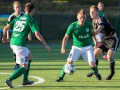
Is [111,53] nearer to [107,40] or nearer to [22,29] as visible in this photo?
[107,40]

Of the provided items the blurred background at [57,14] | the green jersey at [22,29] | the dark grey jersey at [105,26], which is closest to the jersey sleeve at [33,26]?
the green jersey at [22,29]

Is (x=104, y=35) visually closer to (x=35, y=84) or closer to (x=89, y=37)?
(x=89, y=37)

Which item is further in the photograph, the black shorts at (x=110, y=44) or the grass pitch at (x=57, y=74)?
the black shorts at (x=110, y=44)

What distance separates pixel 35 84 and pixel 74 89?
1263 millimetres

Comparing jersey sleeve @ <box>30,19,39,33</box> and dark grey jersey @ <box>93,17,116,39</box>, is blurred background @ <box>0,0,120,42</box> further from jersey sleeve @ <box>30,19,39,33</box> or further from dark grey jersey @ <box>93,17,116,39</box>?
jersey sleeve @ <box>30,19,39,33</box>

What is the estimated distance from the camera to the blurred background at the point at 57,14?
3538cm

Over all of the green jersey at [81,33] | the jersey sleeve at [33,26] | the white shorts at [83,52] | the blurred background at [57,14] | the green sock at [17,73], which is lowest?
the blurred background at [57,14]

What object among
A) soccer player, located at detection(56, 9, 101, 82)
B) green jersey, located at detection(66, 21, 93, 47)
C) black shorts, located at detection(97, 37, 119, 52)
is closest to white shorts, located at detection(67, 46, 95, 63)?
soccer player, located at detection(56, 9, 101, 82)

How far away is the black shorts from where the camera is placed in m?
15.1

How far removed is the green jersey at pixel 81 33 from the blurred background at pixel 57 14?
17.5m

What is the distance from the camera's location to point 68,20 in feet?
132

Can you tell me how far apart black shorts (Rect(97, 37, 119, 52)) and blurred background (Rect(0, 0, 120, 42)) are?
1646 cm

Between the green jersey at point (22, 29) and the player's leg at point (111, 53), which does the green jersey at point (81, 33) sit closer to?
the player's leg at point (111, 53)

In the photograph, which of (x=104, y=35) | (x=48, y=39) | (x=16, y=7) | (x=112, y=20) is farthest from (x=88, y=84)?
(x=112, y=20)
